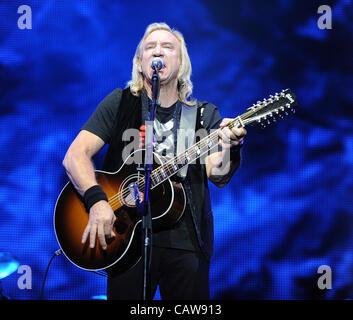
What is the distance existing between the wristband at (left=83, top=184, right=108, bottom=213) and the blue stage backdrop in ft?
5.09

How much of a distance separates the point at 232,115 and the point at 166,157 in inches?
60.0

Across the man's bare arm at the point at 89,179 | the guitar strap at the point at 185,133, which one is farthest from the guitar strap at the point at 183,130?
the man's bare arm at the point at 89,179

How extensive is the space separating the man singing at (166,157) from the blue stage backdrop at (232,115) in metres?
1.12

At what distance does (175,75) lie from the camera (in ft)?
9.23

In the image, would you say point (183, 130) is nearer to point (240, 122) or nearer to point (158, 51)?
point (240, 122)

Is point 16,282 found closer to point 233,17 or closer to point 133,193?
point 133,193

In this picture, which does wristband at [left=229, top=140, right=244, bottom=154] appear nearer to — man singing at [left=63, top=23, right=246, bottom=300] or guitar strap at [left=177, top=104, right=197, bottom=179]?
man singing at [left=63, top=23, right=246, bottom=300]

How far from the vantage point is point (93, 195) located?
236 centimetres

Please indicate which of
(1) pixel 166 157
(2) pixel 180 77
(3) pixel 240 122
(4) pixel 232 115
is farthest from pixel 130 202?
(4) pixel 232 115

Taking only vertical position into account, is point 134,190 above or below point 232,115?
below

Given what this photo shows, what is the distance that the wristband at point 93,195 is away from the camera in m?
2.35

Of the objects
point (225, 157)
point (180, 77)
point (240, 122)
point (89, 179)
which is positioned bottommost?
point (89, 179)

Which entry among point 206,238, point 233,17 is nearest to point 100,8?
point 233,17

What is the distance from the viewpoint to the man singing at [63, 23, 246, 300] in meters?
2.33
